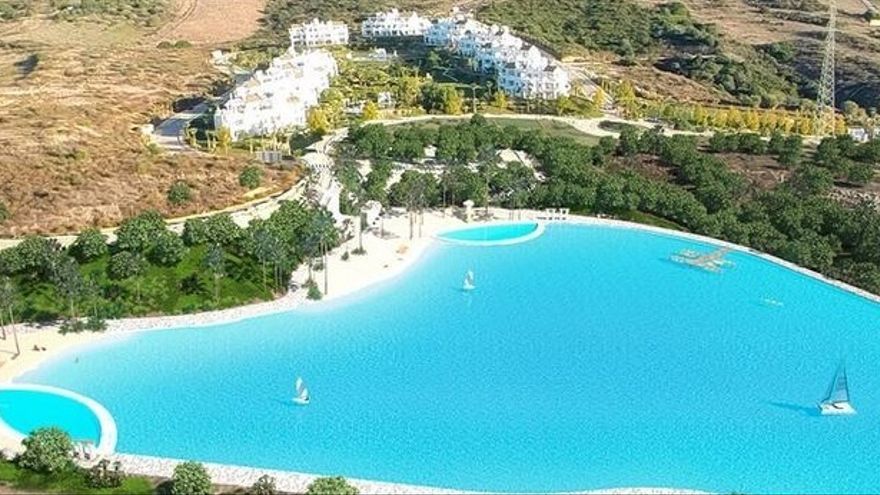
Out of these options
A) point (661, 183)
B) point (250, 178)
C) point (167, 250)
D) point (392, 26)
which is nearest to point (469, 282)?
point (167, 250)

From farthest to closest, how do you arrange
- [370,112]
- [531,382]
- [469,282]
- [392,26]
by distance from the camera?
[392,26], [370,112], [469,282], [531,382]

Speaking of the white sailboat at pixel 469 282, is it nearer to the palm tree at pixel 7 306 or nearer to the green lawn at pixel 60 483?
the green lawn at pixel 60 483

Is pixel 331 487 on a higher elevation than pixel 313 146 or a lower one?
lower

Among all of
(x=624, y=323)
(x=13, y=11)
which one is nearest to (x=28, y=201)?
(x=624, y=323)

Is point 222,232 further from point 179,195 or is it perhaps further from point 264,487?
point 264,487

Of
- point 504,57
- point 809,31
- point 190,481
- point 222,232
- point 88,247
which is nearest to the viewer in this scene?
point 190,481

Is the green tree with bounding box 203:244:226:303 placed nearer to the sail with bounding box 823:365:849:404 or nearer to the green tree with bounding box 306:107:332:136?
the sail with bounding box 823:365:849:404

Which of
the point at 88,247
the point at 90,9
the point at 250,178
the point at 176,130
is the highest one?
the point at 90,9
